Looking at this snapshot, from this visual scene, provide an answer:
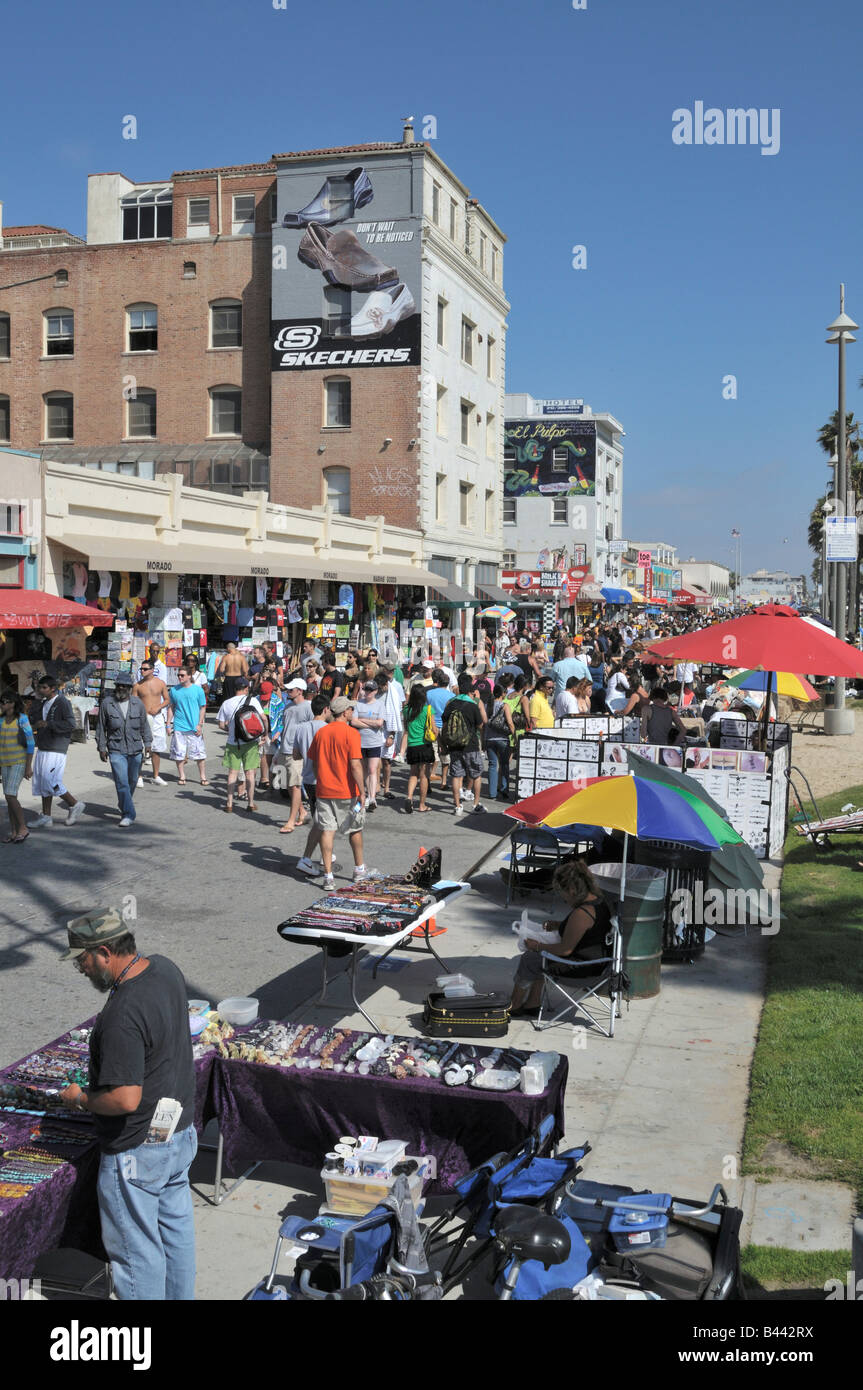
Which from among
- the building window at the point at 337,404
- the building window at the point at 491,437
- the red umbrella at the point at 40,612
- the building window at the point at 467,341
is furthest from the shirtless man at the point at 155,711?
the building window at the point at 491,437

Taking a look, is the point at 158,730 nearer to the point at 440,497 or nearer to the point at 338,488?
the point at 338,488

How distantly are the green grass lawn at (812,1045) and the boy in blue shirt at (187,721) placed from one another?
8959 millimetres

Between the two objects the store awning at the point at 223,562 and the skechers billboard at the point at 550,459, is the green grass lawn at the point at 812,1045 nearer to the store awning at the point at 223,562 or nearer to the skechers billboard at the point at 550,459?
the store awning at the point at 223,562

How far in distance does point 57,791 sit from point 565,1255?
1098 centimetres

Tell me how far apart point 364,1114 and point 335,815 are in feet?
19.1

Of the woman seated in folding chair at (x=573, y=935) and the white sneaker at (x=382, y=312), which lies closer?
the woman seated in folding chair at (x=573, y=935)

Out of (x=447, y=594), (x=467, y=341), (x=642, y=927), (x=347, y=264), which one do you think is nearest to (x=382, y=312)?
(x=347, y=264)

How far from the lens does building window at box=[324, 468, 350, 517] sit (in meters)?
39.0

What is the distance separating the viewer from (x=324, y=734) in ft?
37.9

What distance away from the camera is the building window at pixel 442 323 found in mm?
39344

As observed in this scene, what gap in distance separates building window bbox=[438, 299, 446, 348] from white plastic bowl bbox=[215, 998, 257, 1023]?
3546 centimetres
